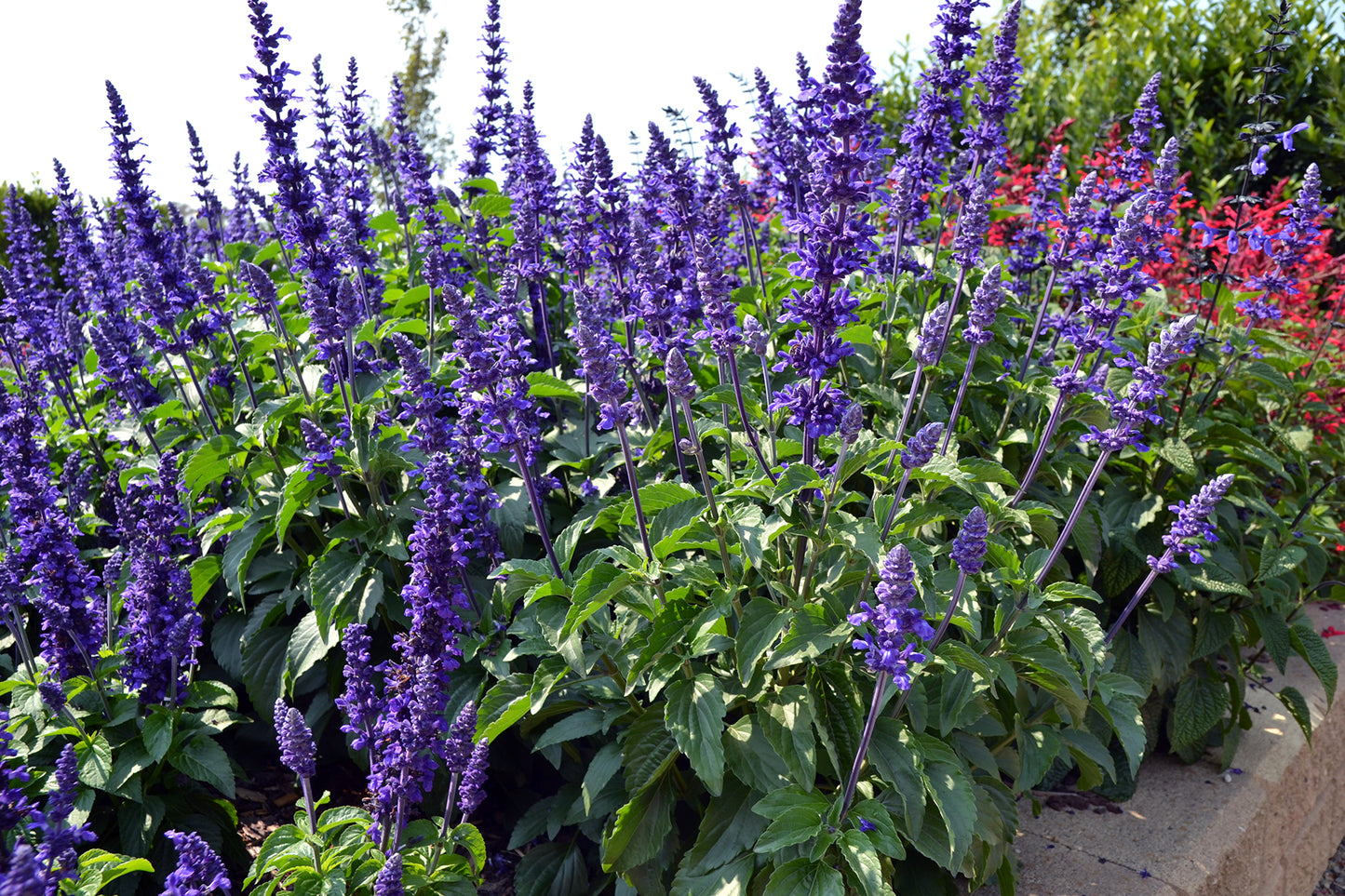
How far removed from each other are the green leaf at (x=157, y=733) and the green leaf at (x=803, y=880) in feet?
7.54

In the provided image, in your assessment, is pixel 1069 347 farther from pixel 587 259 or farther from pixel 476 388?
pixel 476 388

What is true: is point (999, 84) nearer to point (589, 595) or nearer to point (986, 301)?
point (986, 301)

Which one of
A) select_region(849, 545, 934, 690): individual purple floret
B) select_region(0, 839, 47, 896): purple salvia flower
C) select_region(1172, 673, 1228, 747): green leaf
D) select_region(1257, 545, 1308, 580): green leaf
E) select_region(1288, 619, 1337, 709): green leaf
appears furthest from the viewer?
select_region(1288, 619, 1337, 709): green leaf

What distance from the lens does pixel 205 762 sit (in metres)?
3.45

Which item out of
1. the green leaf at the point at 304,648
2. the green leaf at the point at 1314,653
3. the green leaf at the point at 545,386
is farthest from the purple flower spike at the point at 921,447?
the green leaf at the point at 1314,653

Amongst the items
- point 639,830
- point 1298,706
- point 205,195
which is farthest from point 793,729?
point 205,195

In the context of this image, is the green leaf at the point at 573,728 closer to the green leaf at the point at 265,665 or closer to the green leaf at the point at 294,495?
the green leaf at the point at 294,495

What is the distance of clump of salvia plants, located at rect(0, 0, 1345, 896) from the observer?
2.92 m

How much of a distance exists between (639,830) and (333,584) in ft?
5.27

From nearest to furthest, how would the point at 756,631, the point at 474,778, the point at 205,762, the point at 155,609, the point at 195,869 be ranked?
the point at 195,869 → the point at 474,778 → the point at 756,631 → the point at 205,762 → the point at 155,609

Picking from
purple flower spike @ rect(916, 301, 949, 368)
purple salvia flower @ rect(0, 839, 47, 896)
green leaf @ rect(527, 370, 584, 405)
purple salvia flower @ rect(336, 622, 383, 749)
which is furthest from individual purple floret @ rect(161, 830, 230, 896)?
purple flower spike @ rect(916, 301, 949, 368)

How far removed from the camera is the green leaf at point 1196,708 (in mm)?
4617

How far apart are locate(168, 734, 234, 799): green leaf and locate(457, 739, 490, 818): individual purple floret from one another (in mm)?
1116

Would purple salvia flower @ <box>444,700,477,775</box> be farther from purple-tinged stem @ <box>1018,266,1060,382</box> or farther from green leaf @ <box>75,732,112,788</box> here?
purple-tinged stem @ <box>1018,266,1060,382</box>
